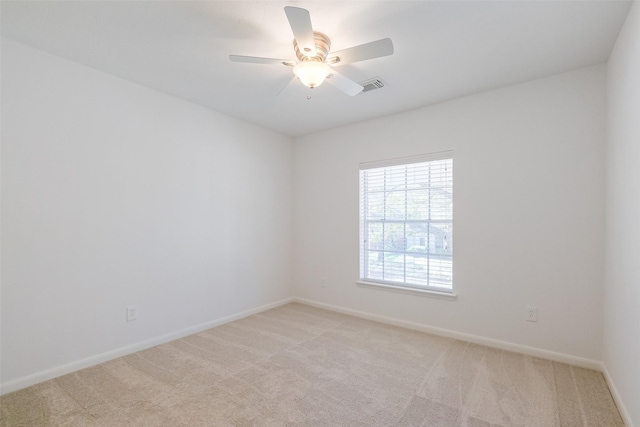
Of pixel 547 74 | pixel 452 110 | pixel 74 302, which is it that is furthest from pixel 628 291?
pixel 74 302

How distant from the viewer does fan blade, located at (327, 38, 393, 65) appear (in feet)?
5.73

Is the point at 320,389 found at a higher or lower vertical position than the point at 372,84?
lower

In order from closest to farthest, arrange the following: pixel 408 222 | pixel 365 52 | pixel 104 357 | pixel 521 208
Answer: pixel 365 52
pixel 104 357
pixel 521 208
pixel 408 222

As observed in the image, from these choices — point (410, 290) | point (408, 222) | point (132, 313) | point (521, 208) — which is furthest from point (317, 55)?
point (132, 313)

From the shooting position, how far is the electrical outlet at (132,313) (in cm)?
278

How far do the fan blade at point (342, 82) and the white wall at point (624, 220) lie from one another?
1.71 m

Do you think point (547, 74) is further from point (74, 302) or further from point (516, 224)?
point (74, 302)

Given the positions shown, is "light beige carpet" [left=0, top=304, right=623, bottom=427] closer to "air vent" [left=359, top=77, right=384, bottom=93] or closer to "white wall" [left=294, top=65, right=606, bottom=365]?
"white wall" [left=294, top=65, right=606, bottom=365]

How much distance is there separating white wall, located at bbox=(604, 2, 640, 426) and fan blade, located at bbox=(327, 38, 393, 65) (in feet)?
4.80

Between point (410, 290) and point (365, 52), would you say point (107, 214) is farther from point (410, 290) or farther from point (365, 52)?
point (410, 290)

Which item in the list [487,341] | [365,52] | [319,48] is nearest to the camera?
[365,52]

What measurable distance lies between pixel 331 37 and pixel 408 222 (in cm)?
223

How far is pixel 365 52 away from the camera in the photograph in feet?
6.11

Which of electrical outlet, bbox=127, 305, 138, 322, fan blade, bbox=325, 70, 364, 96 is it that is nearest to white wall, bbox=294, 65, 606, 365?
fan blade, bbox=325, 70, 364, 96
